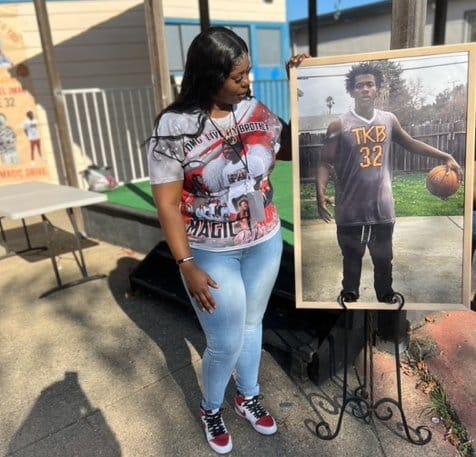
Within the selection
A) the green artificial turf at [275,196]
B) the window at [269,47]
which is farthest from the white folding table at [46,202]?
the window at [269,47]

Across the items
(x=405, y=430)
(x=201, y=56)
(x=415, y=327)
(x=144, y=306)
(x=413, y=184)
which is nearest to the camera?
(x=201, y=56)

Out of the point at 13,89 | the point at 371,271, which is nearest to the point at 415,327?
the point at 371,271

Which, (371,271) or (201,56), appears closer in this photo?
(201,56)

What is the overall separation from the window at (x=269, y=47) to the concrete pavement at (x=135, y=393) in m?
6.58

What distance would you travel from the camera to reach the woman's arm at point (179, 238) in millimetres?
1631

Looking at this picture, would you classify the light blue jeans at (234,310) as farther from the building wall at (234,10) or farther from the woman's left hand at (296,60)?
the building wall at (234,10)

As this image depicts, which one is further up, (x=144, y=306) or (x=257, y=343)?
(x=257, y=343)

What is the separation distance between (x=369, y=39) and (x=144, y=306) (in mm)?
9998

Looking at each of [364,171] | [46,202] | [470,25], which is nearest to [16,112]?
[46,202]

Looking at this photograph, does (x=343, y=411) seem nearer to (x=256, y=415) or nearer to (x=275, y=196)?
(x=256, y=415)

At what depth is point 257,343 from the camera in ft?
6.65

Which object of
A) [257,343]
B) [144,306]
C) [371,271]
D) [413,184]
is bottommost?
[144,306]

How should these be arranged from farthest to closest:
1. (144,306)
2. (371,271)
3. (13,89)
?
(13,89) < (144,306) < (371,271)

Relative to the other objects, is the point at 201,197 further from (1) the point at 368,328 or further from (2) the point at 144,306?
(2) the point at 144,306
